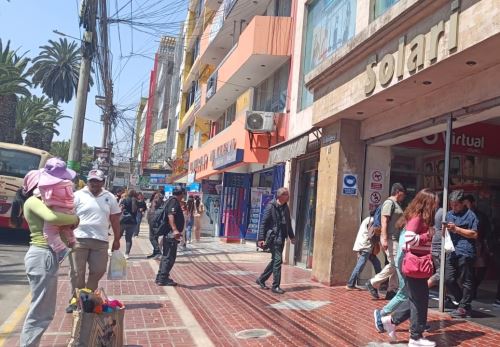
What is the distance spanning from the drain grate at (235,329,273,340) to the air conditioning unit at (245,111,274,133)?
9.98 metres

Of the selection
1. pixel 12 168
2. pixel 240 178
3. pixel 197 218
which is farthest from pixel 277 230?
pixel 240 178

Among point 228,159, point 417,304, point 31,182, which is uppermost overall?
point 228,159

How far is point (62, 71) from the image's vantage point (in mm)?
58625

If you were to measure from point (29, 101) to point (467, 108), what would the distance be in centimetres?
5323

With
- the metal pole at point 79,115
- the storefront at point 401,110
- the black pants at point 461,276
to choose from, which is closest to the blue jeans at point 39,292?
the storefront at point 401,110

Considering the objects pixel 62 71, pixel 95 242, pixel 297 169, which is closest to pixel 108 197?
pixel 95 242

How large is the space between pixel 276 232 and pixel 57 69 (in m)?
56.7

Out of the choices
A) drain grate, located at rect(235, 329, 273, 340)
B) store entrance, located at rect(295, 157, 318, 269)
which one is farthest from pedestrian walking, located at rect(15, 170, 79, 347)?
store entrance, located at rect(295, 157, 318, 269)

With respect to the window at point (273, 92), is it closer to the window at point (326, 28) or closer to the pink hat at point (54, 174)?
the window at point (326, 28)

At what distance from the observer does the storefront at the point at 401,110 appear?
6.15 meters

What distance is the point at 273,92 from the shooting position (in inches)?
685

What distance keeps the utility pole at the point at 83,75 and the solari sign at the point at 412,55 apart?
9050 mm

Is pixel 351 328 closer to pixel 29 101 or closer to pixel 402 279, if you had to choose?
pixel 402 279

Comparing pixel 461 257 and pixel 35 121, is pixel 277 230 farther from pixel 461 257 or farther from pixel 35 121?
pixel 35 121
